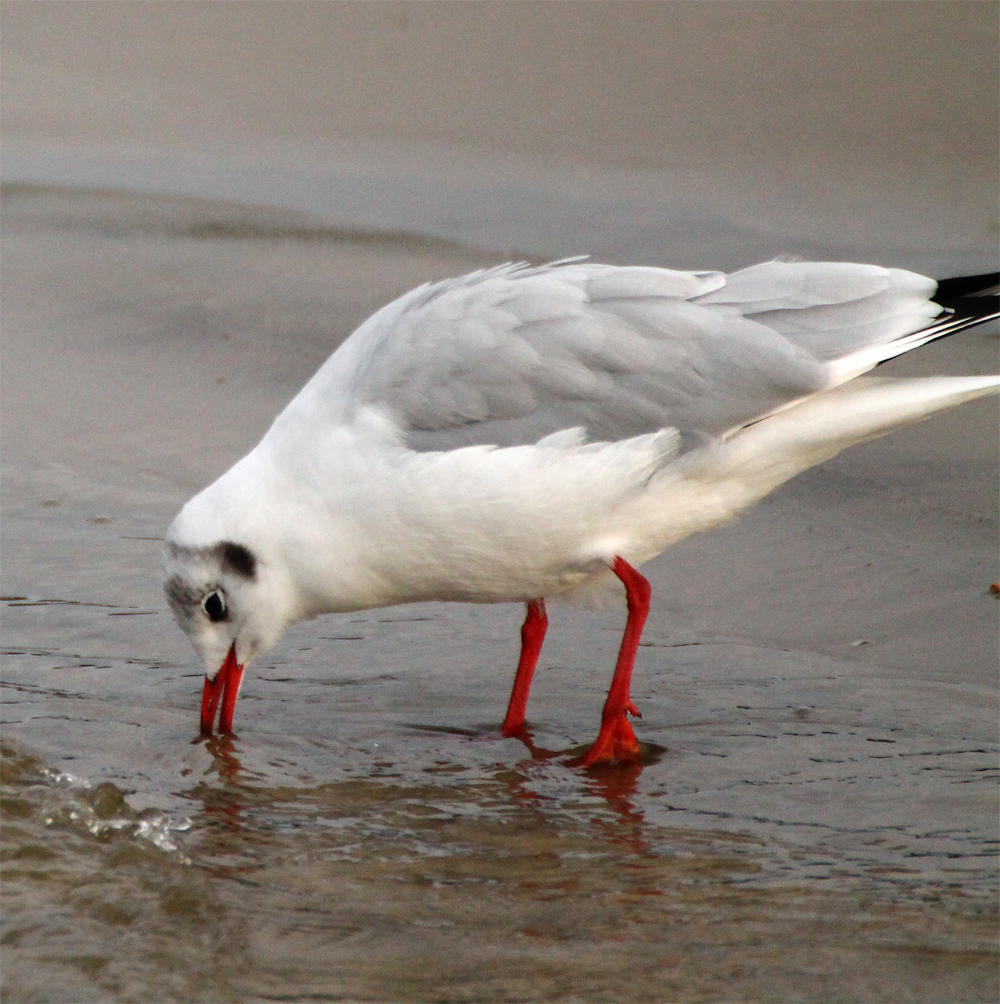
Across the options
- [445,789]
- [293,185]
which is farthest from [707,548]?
[293,185]

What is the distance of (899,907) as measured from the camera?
3244mm

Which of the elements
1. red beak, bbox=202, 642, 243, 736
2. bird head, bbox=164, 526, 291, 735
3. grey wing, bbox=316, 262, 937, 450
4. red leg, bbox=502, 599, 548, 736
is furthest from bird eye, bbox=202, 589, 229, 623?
red leg, bbox=502, 599, 548, 736

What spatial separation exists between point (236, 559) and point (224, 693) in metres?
0.40

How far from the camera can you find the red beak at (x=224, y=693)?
175 inches

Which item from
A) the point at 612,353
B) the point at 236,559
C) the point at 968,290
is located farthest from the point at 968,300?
the point at 236,559

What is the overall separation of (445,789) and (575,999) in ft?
4.02

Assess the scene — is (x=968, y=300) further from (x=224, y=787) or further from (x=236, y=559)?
(x=224, y=787)

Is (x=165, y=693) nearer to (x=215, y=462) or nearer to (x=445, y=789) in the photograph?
(x=445, y=789)

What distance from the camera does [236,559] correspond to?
175 inches

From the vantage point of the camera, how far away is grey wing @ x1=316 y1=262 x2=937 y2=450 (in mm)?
4340

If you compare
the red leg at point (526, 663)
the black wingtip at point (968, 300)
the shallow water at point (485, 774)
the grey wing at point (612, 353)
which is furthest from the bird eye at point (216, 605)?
the black wingtip at point (968, 300)

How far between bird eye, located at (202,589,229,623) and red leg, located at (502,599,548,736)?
2.92ft

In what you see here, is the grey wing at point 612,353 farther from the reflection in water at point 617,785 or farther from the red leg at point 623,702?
the reflection in water at point 617,785

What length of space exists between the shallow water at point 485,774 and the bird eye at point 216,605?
318 millimetres
